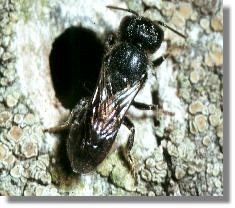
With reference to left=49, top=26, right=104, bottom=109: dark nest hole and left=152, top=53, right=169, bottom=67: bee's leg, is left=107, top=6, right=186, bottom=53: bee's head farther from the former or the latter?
left=49, top=26, right=104, bottom=109: dark nest hole

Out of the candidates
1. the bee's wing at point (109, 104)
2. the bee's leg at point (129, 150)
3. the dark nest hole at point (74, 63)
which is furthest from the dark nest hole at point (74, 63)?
the bee's leg at point (129, 150)

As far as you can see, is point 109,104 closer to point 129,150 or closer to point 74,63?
point 129,150

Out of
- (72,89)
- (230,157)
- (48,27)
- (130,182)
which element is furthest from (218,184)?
(48,27)

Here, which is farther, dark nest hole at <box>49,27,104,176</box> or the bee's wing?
dark nest hole at <box>49,27,104,176</box>

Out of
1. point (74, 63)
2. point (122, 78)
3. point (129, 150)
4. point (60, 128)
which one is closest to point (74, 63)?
point (74, 63)

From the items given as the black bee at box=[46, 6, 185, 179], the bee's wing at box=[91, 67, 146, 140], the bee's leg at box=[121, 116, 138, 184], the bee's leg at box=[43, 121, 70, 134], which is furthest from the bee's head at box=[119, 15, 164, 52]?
the bee's leg at box=[43, 121, 70, 134]

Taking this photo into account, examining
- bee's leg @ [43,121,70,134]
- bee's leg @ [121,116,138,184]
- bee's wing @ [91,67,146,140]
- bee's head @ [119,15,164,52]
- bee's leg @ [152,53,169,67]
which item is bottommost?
bee's leg @ [121,116,138,184]
